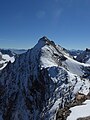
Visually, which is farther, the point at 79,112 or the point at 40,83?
the point at 40,83

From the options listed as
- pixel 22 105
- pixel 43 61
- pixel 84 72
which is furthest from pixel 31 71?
pixel 84 72

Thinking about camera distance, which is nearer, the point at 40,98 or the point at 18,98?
the point at 40,98

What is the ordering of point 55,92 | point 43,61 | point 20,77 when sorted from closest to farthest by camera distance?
1. point 55,92
2. point 43,61
3. point 20,77

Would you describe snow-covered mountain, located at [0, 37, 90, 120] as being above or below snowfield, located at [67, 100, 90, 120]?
above

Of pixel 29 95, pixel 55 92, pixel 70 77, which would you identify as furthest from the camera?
pixel 29 95

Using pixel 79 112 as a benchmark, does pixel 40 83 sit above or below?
above

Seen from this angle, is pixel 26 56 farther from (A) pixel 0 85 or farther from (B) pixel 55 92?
(B) pixel 55 92

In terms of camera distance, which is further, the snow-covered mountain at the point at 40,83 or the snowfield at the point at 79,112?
the snow-covered mountain at the point at 40,83

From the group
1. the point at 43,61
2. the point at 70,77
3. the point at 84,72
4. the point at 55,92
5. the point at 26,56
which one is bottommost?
the point at 55,92
